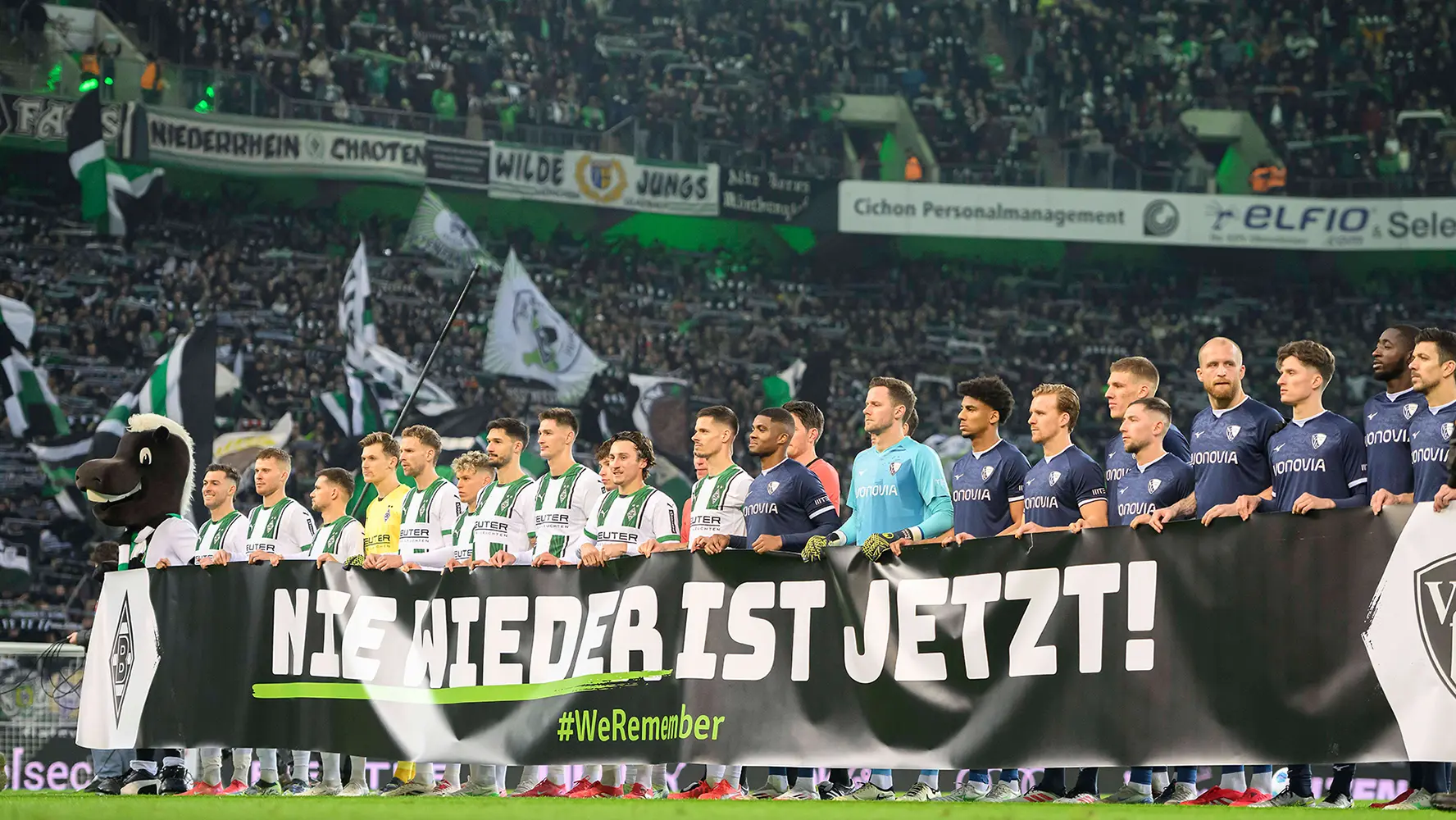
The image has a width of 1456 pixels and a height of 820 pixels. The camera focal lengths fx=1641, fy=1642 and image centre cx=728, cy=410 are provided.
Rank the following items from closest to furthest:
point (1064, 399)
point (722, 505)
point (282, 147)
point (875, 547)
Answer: point (875, 547) < point (1064, 399) < point (722, 505) < point (282, 147)

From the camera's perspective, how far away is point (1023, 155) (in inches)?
1326

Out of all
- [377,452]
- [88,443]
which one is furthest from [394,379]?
[377,452]

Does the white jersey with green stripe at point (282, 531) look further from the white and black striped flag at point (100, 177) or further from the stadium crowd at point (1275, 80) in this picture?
the stadium crowd at point (1275, 80)

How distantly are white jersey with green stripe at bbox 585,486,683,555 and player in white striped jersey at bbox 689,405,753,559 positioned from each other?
23 centimetres

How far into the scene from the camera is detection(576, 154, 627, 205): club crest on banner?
104ft

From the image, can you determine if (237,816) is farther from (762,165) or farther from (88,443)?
(762,165)

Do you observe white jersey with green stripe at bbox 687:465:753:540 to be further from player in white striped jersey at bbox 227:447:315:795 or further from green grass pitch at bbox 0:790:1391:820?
player in white striped jersey at bbox 227:447:315:795

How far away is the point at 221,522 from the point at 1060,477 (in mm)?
6006

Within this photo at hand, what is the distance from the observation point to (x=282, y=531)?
1068cm

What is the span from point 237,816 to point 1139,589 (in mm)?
3918

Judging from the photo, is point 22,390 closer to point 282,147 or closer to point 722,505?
point 282,147

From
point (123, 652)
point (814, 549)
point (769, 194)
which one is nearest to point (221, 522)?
point (123, 652)

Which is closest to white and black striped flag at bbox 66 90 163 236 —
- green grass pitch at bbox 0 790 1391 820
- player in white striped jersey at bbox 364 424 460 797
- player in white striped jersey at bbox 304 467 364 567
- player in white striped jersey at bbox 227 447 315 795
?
player in white striped jersey at bbox 227 447 315 795

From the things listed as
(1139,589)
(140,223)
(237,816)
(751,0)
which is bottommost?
(237,816)
